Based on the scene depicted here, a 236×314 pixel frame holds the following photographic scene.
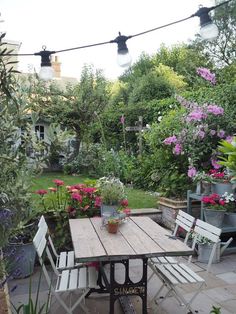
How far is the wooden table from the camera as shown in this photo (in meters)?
2.50

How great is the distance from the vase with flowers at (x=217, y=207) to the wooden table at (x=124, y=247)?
1.51 metres

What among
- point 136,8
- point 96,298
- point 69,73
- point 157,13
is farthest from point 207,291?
point 69,73

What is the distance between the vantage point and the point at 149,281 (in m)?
3.73

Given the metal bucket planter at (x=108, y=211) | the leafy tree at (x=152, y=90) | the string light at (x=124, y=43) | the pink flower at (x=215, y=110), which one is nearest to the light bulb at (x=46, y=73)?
the string light at (x=124, y=43)

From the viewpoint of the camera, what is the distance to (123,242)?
2.80 metres

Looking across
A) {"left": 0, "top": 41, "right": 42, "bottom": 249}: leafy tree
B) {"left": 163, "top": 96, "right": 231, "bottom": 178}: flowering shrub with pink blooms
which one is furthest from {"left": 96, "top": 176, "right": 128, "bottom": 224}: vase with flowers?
{"left": 163, "top": 96, "right": 231, "bottom": 178}: flowering shrub with pink blooms

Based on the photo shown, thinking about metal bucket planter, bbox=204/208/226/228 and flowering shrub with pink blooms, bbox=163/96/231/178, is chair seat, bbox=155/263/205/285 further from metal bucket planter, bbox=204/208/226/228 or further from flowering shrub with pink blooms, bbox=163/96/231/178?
flowering shrub with pink blooms, bbox=163/96/231/178

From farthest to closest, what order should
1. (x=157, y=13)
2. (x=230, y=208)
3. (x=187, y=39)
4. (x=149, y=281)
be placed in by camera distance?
(x=187, y=39)
(x=230, y=208)
(x=157, y=13)
(x=149, y=281)

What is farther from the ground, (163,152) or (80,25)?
(80,25)

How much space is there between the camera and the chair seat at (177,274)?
2799mm

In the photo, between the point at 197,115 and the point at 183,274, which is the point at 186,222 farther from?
the point at 197,115

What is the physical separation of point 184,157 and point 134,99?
9122mm

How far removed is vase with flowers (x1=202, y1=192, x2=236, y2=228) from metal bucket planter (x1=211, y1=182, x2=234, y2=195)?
12 cm

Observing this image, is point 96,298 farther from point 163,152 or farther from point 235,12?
point 235,12
